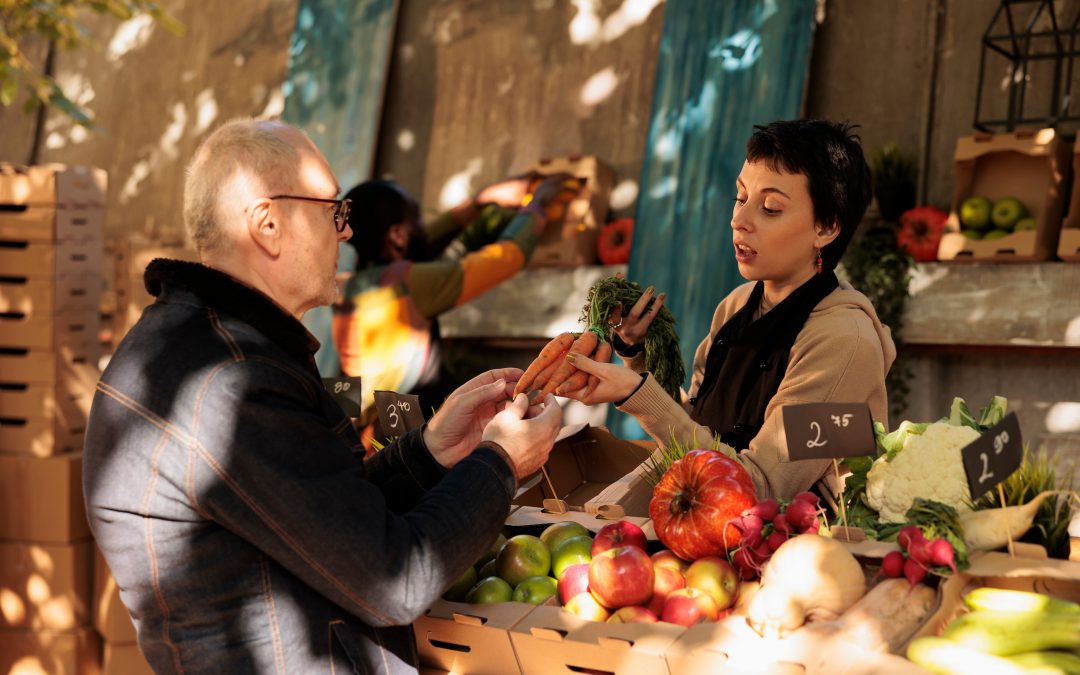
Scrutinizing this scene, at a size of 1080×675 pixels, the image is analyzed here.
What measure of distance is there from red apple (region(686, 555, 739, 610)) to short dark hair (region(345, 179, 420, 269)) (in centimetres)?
245

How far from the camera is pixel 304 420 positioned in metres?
1.30

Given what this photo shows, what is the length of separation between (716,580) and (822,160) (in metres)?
0.96

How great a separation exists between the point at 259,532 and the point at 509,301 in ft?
12.1

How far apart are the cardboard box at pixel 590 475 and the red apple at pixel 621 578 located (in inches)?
14.6

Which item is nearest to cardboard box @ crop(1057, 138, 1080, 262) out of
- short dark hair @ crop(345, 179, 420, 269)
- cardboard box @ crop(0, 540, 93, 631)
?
short dark hair @ crop(345, 179, 420, 269)

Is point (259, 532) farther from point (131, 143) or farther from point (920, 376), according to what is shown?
point (131, 143)

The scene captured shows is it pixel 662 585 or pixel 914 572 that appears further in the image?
pixel 662 585

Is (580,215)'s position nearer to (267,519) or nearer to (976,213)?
(976,213)

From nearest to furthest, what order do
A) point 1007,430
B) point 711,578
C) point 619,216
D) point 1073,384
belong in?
point 1007,430
point 711,578
point 1073,384
point 619,216

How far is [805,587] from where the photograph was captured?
1.41 m

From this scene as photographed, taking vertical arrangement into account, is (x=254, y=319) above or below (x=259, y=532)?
above

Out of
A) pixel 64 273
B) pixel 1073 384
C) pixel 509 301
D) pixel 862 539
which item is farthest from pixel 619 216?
pixel 862 539

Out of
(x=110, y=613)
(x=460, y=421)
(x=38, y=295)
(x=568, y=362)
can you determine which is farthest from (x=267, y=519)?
(x=38, y=295)

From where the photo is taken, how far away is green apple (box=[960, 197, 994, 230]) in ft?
12.5
